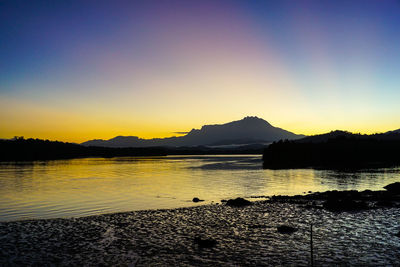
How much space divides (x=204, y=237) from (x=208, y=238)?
74 cm

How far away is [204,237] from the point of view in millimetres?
26391

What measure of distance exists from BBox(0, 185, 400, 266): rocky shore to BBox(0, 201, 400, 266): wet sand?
0.21 ft

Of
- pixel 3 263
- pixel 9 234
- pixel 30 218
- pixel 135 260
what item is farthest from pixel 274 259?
pixel 30 218

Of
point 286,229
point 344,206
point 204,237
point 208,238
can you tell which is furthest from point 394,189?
point 208,238

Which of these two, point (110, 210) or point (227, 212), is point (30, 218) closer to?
point (110, 210)

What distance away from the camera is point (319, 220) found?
32.0m

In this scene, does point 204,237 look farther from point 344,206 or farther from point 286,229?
point 344,206

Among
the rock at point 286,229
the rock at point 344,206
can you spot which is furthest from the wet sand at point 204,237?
the rock at point 344,206

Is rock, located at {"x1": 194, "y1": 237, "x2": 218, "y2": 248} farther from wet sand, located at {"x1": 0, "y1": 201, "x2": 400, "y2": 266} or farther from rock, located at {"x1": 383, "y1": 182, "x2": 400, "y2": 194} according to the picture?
rock, located at {"x1": 383, "y1": 182, "x2": 400, "y2": 194}

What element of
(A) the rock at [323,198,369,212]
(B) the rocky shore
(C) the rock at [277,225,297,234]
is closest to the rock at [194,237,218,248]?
(B) the rocky shore

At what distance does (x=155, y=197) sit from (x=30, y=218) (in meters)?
21.6

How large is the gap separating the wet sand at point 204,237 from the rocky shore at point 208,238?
7 centimetres

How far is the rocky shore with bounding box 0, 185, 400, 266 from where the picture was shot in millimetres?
20766

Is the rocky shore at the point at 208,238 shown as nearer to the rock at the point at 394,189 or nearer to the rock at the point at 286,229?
the rock at the point at 286,229
